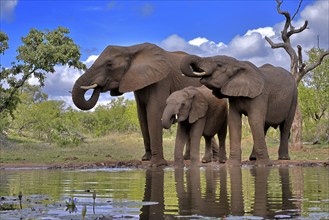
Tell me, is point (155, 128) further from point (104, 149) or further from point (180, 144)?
point (104, 149)

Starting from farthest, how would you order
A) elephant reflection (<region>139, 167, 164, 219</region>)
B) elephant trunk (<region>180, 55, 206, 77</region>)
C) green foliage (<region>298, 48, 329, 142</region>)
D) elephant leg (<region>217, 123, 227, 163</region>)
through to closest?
green foliage (<region>298, 48, 329, 142</region>) → elephant leg (<region>217, 123, 227, 163</region>) → elephant trunk (<region>180, 55, 206, 77</region>) → elephant reflection (<region>139, 167, 164, 219</region>)

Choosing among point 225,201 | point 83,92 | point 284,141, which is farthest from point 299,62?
point 225,201

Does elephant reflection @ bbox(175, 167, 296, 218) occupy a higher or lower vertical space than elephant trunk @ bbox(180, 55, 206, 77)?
lower

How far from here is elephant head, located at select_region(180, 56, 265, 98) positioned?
46.0ft

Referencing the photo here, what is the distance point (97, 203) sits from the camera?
6062 mm

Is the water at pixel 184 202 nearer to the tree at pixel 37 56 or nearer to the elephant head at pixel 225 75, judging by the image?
the elephant head at pixel 225 75

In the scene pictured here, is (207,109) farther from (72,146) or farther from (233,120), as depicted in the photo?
(72,146)

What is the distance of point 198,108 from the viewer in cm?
1511

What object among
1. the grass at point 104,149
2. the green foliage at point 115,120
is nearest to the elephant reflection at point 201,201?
the grass at point 104,149

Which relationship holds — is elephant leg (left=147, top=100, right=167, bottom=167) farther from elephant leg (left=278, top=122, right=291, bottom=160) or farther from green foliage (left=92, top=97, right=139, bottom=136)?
green foliage (left=92, top=97, right=139, bottom=136)

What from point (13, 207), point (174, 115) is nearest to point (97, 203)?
point (13, 207)

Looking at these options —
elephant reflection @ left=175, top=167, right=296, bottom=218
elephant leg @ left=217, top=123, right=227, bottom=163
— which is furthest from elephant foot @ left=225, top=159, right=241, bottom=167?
elephant reflection @ left=175, top=167, right=296, bottom=218

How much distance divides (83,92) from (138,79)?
4.59 ft

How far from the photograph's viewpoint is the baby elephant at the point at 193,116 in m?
14.5
